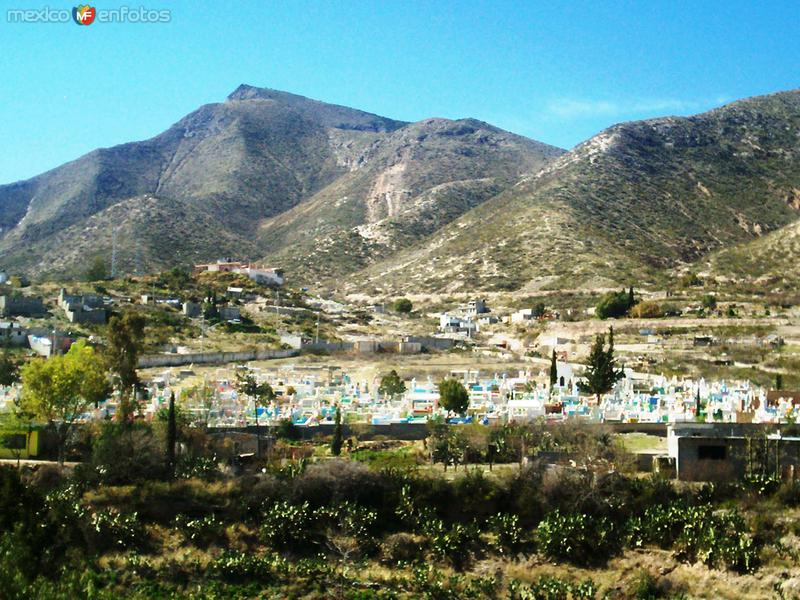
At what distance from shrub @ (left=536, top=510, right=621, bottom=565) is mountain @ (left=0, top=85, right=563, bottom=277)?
61476mm

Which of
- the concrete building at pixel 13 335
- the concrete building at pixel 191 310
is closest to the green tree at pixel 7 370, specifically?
the concrete building at pixel 13 335

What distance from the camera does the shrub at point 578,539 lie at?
18672 mm

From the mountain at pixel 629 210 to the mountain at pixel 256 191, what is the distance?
13719mm

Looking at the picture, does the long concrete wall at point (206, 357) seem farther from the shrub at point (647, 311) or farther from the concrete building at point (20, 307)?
the shrub at point (647, 311)

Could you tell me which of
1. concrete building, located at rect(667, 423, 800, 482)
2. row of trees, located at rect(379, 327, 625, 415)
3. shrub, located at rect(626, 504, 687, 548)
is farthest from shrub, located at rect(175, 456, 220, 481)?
concrete building, located at rect(667, 423, 800, 482)

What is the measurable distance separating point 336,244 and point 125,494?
70.9 metres

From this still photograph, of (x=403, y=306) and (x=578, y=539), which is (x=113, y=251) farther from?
(x=578, y=539)

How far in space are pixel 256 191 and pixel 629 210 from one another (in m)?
60.9

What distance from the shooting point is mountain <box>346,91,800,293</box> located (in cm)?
6625

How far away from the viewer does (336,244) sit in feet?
296

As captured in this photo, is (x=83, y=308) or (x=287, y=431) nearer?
(x=287, y=431)

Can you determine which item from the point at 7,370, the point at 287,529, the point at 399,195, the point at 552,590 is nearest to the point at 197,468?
the point at 287,529

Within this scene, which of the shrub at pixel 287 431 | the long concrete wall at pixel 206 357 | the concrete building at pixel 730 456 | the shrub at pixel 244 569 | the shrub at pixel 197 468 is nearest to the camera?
the shrub at pixel 244 569

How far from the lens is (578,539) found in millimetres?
18797
